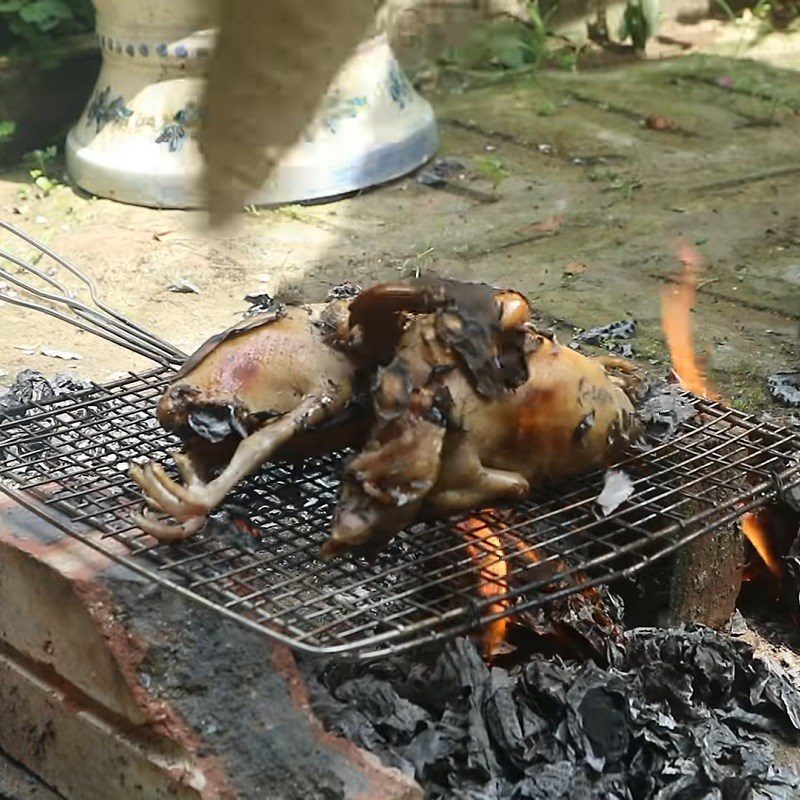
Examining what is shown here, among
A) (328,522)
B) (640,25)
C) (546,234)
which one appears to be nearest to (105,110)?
(546,234)

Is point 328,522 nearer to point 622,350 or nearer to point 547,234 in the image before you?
point 622,350

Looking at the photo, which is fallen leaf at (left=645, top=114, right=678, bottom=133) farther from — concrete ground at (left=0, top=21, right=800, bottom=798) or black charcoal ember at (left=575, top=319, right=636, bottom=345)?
black charcoal ember at (left=575, top=319, right=636, bottom=345)

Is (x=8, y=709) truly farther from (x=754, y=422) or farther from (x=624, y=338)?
(x=624, y=338)

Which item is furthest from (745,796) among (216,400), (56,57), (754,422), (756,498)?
(56,57)

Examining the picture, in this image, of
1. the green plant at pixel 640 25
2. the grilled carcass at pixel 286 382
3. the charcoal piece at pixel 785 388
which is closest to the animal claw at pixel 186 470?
the grilled carcass at pixel 286 382

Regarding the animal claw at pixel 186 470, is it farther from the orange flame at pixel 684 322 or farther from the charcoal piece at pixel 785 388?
the charcoal piece at pixel 785 388

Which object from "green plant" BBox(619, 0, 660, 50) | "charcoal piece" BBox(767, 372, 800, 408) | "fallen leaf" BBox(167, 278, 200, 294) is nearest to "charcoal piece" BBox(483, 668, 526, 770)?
"charcoal piece" BBox(767, 372, 800, 408)
